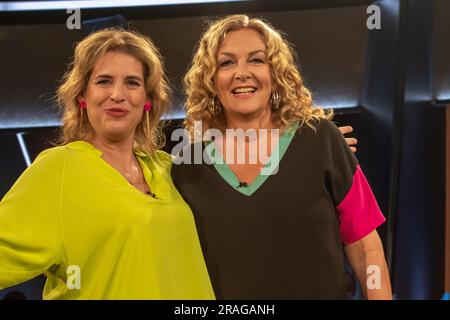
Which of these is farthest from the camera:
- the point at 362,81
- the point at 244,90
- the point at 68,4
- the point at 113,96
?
the point at 362,81

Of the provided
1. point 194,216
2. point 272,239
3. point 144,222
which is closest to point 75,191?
point 144,222

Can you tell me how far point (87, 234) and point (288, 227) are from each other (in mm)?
460

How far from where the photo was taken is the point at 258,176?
1.42m

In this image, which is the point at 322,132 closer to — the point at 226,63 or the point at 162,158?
the point at 226,63

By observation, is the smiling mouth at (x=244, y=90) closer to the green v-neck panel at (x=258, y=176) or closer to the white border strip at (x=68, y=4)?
the green v-neck panel at (x=258, y=176)

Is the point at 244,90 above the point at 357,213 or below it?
above

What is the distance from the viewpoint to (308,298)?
54.4 inches

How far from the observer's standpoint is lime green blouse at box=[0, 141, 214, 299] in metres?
1.20

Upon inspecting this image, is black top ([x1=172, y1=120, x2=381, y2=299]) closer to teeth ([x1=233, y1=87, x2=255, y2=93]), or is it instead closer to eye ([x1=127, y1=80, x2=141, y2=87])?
teeth ([x1=233, y1=87, x2=255, y2=93])

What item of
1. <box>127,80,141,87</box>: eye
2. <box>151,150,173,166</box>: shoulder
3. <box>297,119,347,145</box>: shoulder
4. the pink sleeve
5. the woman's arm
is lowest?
the woman's arm

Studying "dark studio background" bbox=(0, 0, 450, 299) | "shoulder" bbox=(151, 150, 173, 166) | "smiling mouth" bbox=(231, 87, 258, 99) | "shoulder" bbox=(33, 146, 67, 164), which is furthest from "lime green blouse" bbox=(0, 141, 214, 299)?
"dark studio background" bbox=(0, 0, 450, 299)

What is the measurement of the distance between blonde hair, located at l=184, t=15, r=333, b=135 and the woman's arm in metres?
0.32

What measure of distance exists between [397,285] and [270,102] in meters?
1.51

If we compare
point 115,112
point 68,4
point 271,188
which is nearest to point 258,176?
point 271,188
